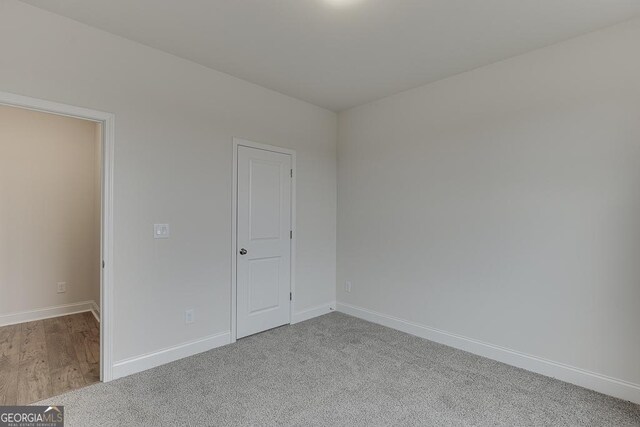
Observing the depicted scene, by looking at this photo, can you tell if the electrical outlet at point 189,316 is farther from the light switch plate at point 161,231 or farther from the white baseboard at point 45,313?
the white baseboard at point 45,313

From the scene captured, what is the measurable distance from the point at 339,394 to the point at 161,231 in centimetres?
196

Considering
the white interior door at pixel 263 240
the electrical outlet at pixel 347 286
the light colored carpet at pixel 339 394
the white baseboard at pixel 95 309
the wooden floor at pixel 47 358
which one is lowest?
the light colored carpet at pixel 339 394

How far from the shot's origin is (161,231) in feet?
8.87

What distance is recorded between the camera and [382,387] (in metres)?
2.37

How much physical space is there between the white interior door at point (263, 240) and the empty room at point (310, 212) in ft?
0.08

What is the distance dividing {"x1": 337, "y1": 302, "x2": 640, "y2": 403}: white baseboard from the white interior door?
48.8 inches

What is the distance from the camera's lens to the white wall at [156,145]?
7.19 ft

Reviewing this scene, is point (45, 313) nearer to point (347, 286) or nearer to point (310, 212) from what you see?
point (310, 212)

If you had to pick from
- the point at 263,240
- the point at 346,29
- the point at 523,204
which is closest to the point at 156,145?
the point at 263,240

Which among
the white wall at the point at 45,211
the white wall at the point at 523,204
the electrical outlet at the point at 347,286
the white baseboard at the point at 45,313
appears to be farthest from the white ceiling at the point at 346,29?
the white baseboard at the point at 45,313

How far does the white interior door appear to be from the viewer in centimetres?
328
